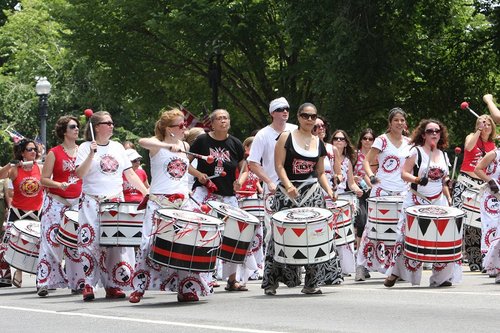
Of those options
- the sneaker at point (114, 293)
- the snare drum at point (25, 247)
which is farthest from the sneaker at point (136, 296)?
the snare drum at point (25, 247)

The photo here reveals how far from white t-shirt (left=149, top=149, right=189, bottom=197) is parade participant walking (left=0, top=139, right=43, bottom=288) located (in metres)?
4.52

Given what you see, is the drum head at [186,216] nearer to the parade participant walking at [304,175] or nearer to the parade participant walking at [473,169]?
the parade participant walking at [304,175]

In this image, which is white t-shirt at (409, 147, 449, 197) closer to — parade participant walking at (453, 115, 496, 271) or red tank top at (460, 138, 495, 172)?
parade participant walking at (453, 115, 496, 271)

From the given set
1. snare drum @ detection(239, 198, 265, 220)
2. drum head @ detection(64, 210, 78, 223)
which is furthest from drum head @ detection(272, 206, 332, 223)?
snare drum @ detection(239, 198, 265, 220)

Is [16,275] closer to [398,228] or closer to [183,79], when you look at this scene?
[398,228]

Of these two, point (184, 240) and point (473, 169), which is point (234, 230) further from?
point (473, 169)

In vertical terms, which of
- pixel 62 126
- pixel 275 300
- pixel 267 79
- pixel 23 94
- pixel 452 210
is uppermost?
pixel 23 94

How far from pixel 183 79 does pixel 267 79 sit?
3549 millimetres

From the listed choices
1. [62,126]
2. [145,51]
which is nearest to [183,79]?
[145,51]

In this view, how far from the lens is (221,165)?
1530cm

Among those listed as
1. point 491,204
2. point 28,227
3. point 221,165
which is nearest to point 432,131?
point 491,204

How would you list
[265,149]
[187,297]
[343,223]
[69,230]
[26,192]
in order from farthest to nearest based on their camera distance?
1. [26,192]
2. [343,223]
3. [69,230]
4. [265,149]
5. [187,297]

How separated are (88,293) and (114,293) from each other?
448 mm

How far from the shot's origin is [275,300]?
43.8ft
